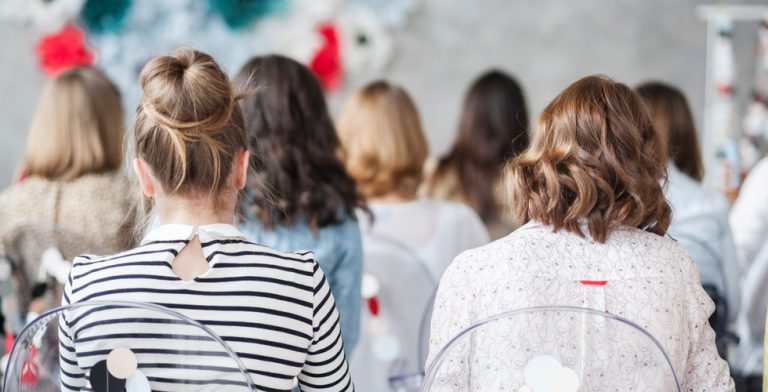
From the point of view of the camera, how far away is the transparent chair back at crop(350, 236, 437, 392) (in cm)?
222

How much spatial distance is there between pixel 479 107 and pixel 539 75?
4.75 ft

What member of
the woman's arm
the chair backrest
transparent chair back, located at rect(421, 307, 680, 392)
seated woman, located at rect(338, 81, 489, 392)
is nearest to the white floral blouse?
the woman's arm

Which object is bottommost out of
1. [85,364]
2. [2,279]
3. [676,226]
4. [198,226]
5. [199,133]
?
[676,226]

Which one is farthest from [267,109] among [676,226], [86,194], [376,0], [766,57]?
[766,57]

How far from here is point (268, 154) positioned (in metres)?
2.02

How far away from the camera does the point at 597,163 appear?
136 centimetres

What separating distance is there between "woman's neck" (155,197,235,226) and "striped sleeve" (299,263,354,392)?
167 mm

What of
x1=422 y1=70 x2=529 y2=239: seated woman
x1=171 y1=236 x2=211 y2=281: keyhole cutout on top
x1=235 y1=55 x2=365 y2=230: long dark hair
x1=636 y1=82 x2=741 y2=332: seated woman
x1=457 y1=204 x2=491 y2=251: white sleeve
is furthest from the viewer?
x1=422 y1=70 x2=529 y2=239: seated woman

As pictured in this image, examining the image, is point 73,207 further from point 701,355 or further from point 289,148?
point 701,355

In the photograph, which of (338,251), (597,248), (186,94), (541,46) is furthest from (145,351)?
(541,46)

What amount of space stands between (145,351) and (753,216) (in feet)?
7.79

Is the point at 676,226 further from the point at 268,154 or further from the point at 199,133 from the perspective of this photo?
the point at 199,133

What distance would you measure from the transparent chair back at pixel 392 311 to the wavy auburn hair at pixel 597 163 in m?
0.84

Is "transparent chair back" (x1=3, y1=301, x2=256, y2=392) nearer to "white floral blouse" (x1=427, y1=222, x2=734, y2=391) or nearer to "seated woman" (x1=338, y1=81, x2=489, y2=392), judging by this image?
"white floral blouse" (x1=427, y1=222, x2=734, y2=391)
